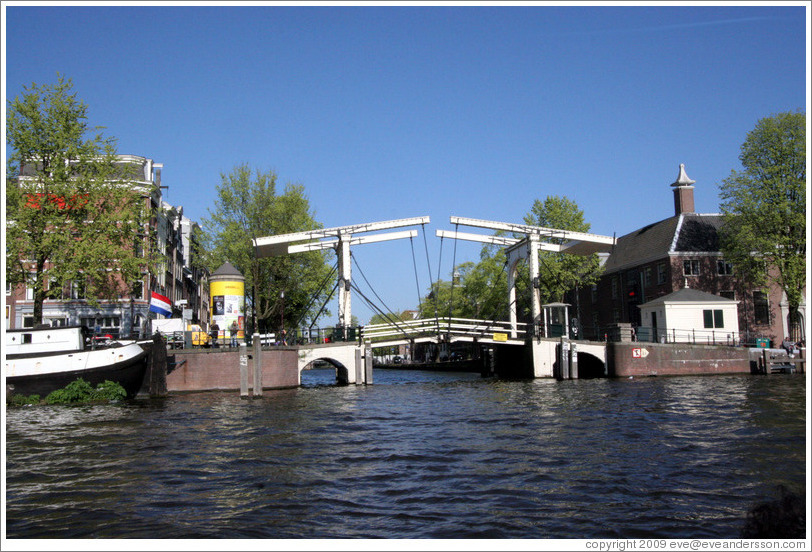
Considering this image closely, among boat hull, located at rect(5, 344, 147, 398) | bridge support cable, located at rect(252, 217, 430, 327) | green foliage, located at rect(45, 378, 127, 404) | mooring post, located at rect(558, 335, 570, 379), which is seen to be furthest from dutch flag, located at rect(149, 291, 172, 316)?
mooring post, located at rect(558, 335, 570, 379)

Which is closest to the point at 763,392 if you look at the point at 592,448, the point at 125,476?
the point at 592,448

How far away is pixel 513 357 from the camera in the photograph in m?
36.8

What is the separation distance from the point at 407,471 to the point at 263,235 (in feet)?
105

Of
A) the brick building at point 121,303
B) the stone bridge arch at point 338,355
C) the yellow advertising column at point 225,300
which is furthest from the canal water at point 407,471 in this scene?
Answer: the brick building at point 121,303

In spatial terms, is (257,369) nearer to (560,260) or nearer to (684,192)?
(560,260)

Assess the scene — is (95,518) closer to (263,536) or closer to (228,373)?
(263,536)

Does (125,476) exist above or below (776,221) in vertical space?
below

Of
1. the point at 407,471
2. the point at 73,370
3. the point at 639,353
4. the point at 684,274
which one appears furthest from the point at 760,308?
the point at 407,471

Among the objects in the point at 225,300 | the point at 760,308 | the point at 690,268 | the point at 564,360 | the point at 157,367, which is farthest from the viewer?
the point at 690,268

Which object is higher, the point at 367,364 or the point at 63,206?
the point at 63,206

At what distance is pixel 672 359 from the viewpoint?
108 ft

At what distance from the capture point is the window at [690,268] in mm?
45469

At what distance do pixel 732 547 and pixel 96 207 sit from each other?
2642cm

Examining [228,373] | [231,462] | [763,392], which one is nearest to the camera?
[231,462]
